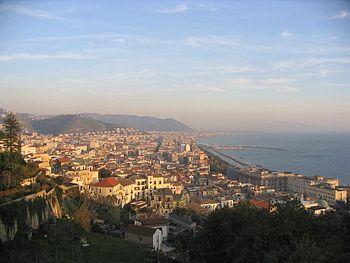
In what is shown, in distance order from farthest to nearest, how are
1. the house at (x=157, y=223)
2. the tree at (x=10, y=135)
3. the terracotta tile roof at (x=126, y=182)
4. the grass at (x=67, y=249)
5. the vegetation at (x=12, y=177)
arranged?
the terracotta tile roof at (x=126, y=182) → the tree at (x=10, y=135) → the house at (x=157, y=223) → the vegetation at (x=12, y=177) → the grass at (x=67, y=249)

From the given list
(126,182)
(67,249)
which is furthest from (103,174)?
(67,249)

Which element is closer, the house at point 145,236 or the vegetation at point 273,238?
the vegetation at point 273,238

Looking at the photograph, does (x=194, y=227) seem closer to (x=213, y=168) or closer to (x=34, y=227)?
(x=34, y=227)

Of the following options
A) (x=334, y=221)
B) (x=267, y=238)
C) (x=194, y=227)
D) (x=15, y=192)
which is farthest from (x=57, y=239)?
(x=194, y=227)

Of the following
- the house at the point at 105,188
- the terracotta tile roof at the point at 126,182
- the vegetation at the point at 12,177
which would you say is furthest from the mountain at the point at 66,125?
the vegetation at the point at 12,177

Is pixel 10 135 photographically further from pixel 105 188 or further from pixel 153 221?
pixel 105 188

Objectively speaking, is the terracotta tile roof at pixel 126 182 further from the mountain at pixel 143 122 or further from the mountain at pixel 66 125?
the mountain at pixel 143 122
